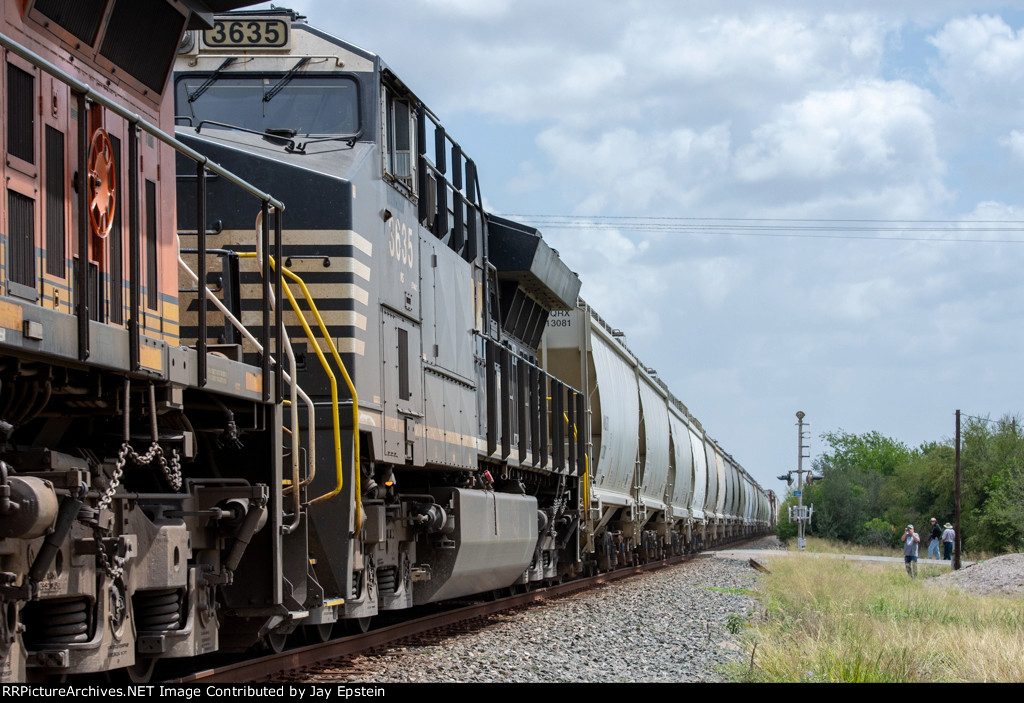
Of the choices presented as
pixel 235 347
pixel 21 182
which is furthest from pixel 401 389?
Result: pixel 21 182

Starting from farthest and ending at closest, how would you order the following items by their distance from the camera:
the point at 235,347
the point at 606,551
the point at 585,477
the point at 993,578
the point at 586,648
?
the point at 993,578 → the point at 606,551 → the point at 585,477 → the point at 586,648 → the point at 235,347

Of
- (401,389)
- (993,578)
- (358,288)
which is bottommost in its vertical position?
(993,578)

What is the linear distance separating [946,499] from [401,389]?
3973 centimetres

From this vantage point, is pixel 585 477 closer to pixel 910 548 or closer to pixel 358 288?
pixel 358 288

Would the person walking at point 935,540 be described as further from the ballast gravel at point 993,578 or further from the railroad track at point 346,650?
the railroad track at point 346,650

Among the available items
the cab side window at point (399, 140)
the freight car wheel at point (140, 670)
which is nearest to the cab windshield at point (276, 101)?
the cab side window at point (399, 140)

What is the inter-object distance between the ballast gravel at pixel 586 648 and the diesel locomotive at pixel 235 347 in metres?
0.49

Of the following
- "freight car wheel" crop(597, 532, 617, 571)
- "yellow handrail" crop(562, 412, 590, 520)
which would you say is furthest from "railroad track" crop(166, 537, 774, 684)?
"freight car wheel" crop(597, 532, 617, 571)

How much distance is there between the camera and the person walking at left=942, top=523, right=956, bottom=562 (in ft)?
100

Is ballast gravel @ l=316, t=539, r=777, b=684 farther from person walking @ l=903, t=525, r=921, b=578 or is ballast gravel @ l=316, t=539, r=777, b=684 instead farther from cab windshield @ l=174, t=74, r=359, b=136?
person walking @ l=903, t=525, r=921, b=578

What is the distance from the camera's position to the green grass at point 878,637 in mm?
7363

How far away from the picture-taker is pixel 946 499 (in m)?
44.3
